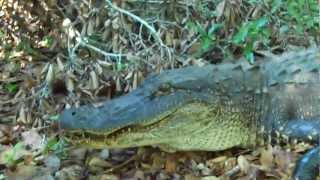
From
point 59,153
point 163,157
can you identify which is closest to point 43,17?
point 59,153

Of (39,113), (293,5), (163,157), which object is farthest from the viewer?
(293,5)

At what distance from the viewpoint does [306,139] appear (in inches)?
147

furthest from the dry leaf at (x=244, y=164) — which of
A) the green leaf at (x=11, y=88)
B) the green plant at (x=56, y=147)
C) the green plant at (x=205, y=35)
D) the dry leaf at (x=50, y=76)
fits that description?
the green leaf at (x=11, y=88)

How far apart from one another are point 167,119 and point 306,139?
2.47 ft

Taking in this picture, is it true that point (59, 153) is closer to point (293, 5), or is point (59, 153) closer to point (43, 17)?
point (43, 17)

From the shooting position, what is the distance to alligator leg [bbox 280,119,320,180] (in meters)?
3.46

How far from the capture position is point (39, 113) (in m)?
4.49

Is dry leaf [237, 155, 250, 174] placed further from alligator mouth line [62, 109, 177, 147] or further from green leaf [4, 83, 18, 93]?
green leaf [4, 83, 18, 93]

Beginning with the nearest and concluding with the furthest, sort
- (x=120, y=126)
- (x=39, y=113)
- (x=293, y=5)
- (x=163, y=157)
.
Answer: (x=120, y=126), (x=163, y=157), (x=39, y=113), (x=293, y=5)

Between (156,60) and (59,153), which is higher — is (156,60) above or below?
above

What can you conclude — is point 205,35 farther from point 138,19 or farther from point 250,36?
point 138,19

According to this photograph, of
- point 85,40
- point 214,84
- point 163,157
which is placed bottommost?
point 163,157

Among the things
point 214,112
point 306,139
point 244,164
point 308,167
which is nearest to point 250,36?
point 214,112

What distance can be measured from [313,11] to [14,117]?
2.17 m
